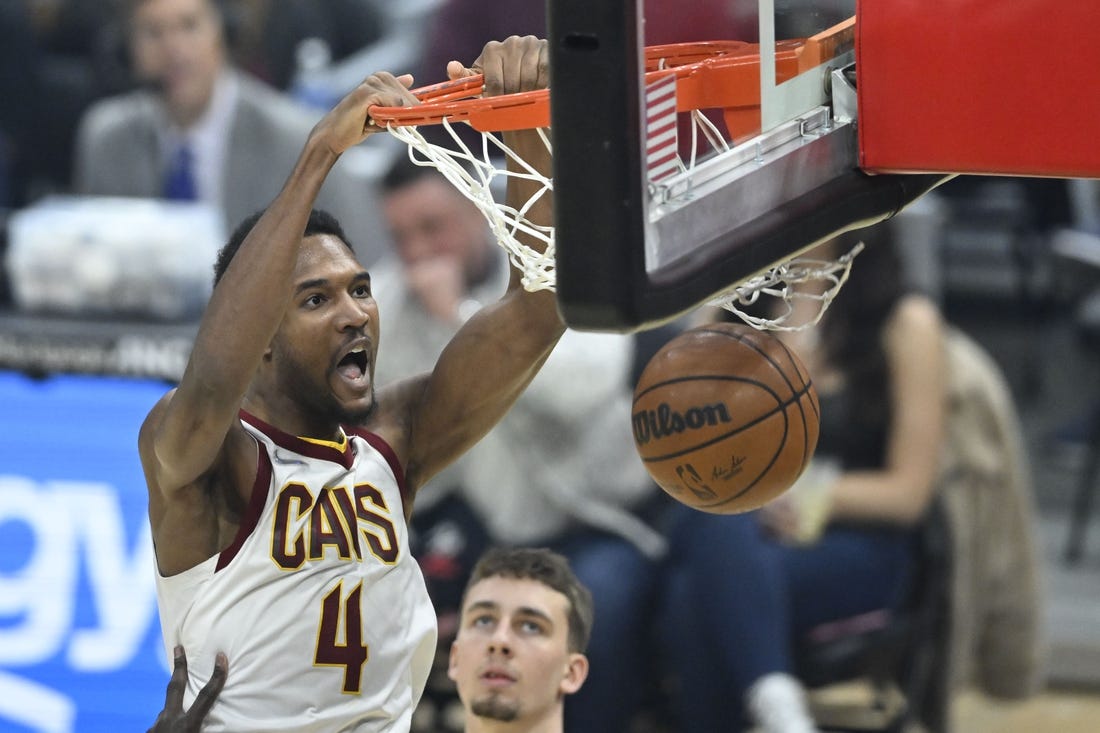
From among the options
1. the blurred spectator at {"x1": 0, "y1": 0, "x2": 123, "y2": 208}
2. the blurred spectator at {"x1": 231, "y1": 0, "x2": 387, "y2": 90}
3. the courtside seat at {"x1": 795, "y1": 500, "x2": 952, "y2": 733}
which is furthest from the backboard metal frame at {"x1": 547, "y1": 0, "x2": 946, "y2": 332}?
the blurred spectator at {"x1": 0, "y1": 0, "x2": 123, "y2": 208}

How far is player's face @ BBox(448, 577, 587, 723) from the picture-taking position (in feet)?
13.9

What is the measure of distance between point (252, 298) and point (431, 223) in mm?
2767

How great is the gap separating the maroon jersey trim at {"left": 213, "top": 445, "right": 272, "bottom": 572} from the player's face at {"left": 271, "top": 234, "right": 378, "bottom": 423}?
0.18 m

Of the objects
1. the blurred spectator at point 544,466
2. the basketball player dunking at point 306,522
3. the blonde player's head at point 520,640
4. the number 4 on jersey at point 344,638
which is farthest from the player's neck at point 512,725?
the blurred spectator at point 544,466

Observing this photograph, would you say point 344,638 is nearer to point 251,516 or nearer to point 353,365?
point 251,516

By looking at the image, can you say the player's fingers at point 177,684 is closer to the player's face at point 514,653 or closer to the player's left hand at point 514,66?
the player's face at point 514,653

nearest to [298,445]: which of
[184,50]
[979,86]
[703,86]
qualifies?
[703,86]

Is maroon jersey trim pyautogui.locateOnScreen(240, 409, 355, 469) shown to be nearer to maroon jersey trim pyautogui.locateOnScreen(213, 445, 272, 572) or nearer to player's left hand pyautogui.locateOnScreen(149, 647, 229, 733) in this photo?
maroon jersey trim pyautogui.locateOnScreen(213, 445, 272, 572)

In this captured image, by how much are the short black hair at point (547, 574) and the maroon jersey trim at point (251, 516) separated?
Answer: 1005mm

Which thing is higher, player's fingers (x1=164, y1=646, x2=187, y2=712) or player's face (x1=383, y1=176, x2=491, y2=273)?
player's face (x1=383, y1=176, x2=491, y2=273)

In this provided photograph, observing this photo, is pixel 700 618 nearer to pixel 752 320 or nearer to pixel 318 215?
pixel 752 320

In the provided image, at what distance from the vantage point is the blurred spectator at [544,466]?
18.4ft

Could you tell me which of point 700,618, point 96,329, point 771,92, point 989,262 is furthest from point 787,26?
point 989,262

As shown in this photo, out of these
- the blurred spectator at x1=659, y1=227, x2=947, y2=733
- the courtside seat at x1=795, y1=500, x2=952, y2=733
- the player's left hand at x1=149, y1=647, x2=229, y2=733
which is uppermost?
the player's left hand at x1=149, y1=647, x2=229, y2=733
